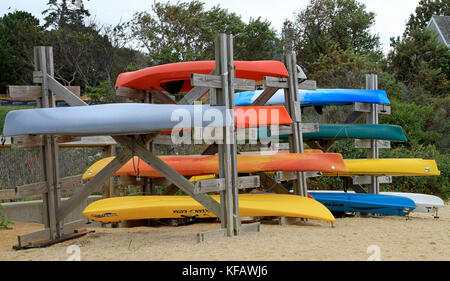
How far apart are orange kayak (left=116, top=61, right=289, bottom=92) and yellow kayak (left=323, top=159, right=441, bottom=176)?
2.52m

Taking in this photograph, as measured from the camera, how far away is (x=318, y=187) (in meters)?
12.3

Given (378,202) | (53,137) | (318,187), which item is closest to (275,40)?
(318,187)

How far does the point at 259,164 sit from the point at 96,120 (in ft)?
10.4

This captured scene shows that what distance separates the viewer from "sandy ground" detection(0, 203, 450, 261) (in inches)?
193

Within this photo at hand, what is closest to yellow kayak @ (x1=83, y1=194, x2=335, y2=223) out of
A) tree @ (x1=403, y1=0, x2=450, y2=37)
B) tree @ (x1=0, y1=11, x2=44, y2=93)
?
tree @ (x1=0, y1=11, x2=44, y2=93)

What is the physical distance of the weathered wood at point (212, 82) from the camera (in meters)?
5.73

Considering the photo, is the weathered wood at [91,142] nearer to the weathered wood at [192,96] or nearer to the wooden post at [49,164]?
the wooden post at [49,164]

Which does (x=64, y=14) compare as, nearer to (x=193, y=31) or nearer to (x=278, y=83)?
(x=193, y=31)

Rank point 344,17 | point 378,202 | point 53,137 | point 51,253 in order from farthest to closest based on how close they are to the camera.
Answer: point 344,17, point 378,202, point 53,137, point 51,253

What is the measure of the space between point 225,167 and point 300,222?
2.10 m

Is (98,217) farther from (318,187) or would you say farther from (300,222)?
(318,187)

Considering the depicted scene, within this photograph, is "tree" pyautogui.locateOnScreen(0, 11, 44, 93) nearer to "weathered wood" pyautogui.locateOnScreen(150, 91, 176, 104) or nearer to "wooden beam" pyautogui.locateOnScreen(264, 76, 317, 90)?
"weathered wood" pyautogui.locateOnScreen(150, 91, 176, 104)
